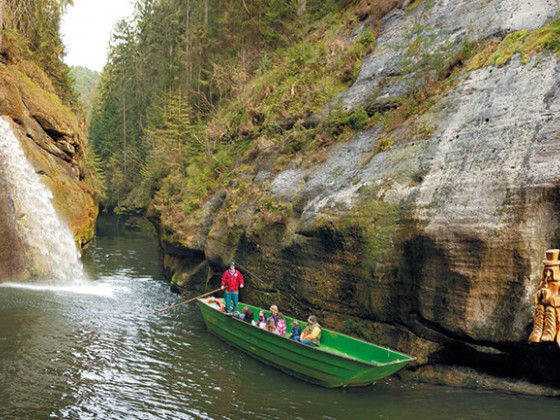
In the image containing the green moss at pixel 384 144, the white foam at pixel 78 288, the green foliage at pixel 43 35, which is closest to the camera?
the green moss at pixel 384 144

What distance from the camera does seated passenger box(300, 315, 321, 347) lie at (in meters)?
10.4

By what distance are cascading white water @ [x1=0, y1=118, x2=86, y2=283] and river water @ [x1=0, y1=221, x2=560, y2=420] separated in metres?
3.86

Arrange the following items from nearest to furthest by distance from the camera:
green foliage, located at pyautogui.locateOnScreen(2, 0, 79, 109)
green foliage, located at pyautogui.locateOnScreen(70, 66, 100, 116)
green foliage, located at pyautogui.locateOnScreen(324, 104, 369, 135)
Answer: green foliage, located at pyautogui.locateOnScreen(324, 104, 369, 135)
green foliage, located at pyautogui.locateOnScreen(2, 0, 79, 109)
green foliage, located at pyautogui.locateOnScreen(70, 66, 100, 116)

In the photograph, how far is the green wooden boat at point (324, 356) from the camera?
29.5 feet

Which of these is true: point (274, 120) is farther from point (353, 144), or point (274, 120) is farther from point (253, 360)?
point (253, 360)

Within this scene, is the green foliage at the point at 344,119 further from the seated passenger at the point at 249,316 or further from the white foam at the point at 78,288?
the white foam at the point at 78,288

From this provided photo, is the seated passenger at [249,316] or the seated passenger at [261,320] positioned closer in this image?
the seated passenger at [261,320]

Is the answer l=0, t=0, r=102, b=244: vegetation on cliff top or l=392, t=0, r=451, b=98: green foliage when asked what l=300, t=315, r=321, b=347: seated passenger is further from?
l=0, t=0, r=102, b=244: vegetation on cliff top

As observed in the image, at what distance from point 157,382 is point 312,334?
12.4ft

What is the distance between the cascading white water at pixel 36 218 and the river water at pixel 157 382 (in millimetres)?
3863

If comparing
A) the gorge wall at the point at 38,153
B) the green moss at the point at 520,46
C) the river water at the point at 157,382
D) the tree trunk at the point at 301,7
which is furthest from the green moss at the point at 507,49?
the gorge wall at the point at 38,153

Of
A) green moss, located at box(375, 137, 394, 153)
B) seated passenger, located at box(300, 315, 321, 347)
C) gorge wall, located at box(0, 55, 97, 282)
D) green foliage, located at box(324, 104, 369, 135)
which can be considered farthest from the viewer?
gorge wall, located at box(0, 55, 97, 282)

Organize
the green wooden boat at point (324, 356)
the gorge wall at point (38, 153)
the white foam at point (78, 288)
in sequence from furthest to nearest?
the gorge wall at point (38, 153) < the white foam at point (78, 288) < the green wooden boat at point (324, 356)

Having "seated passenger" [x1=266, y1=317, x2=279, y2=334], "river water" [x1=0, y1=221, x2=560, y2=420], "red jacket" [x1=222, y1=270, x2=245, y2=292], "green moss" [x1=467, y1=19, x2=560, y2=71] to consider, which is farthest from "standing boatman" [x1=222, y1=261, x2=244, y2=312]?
"green moss" [x1=467, y1=19, x2=560, y2=71]
